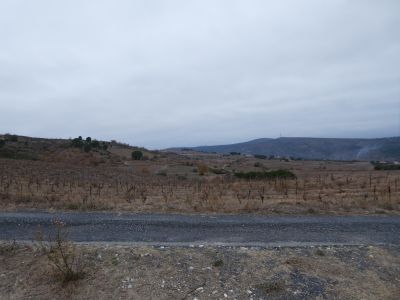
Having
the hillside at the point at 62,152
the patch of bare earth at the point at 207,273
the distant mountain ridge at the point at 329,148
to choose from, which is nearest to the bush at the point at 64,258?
the patch of bare earth at the point at 207,273

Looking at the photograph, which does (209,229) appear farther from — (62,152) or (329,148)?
(329,148)

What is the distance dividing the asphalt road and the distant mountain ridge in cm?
10310

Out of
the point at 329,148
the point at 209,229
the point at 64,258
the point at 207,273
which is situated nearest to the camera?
the point at 64,258

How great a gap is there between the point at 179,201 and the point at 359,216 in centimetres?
567

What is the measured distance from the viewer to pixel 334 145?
445 feet

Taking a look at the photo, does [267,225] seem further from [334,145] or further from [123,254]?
[334,145]

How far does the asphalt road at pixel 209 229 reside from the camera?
8266mm

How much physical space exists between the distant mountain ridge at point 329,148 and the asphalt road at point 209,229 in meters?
103

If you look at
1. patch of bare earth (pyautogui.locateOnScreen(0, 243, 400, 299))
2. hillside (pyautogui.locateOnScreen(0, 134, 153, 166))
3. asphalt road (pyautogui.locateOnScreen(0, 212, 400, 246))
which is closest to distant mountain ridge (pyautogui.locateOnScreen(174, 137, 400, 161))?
hillside (pyautogui.locateOnScreen(0, 134, 153, 166))

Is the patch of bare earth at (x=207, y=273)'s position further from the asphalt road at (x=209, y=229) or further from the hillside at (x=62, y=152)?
the hillside at (x=62, y=152)

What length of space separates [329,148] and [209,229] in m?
131

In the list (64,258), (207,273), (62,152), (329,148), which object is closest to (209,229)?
(207,273)

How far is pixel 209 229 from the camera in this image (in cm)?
927

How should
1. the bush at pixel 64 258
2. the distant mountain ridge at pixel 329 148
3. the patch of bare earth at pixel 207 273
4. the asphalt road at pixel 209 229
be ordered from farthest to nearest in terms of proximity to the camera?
the distant mountain ridge at pixel 329 148, the asphalt road at pixel 209 229, the bush at pixel 64 258, the patch of bare earth at pixel 207 273
